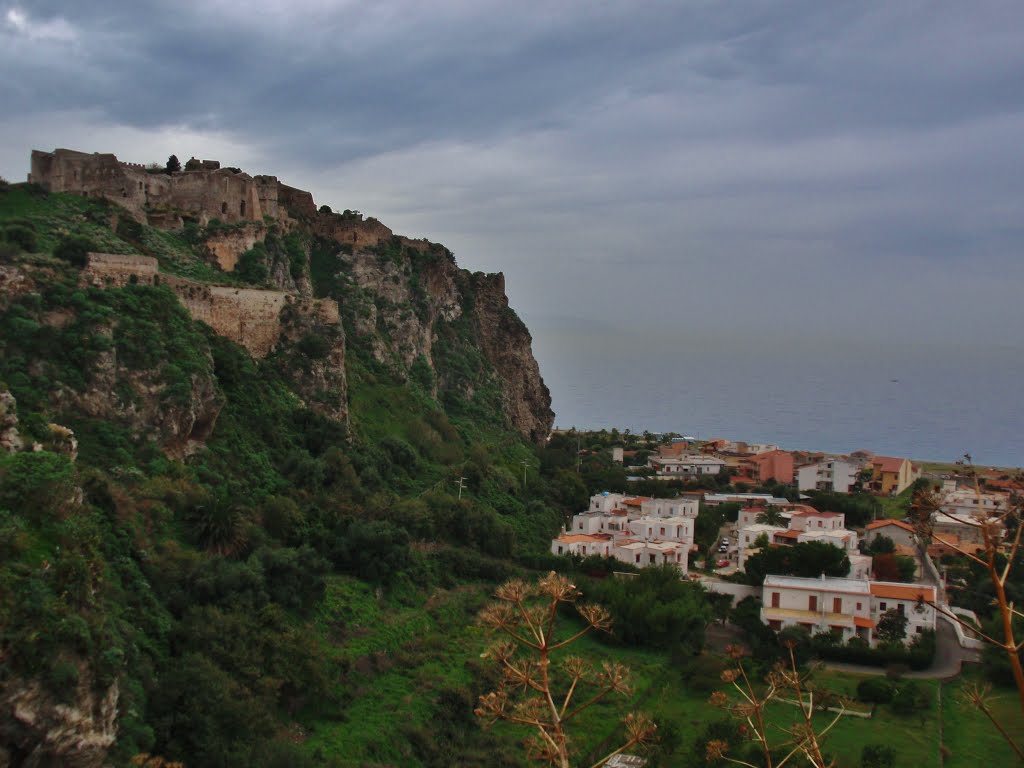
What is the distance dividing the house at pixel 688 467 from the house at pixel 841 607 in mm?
25297

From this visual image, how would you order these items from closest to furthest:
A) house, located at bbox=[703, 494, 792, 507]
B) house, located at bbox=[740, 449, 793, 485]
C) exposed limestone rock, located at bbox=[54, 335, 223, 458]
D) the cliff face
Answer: exposed limestone rock, located at bbox=[54, 335, 223, 458] < the cliff face < house, located at bbox=[703, 494, 792, 507] < house, located at bbox=[740, 449, 793, 485]

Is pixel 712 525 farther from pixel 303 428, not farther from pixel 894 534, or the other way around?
pixel 303 428

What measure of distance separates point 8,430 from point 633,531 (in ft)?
79.6

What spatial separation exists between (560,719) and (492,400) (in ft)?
142

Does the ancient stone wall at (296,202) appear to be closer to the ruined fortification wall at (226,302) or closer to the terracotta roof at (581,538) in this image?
the ruined fortification wall at (226,302)

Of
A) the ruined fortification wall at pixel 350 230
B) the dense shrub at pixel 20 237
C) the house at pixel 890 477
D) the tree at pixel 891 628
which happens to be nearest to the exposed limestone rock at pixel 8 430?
the dense shrub at pixel 20 237

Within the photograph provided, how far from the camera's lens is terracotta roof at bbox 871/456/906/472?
50812 millimetres

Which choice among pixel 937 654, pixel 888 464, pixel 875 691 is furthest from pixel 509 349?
pixel 875 691

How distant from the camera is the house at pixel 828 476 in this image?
49.6 meters

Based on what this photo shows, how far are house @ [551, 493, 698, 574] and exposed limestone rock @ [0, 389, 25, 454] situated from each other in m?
20.3

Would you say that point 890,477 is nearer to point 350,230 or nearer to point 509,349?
point 509,349

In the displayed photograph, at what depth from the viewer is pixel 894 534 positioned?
3588 centimetres

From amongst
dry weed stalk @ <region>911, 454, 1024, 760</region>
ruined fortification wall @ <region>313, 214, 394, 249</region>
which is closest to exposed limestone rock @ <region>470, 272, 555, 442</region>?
ruined fortification wall @ <region>313, 214, 394, 249</region>

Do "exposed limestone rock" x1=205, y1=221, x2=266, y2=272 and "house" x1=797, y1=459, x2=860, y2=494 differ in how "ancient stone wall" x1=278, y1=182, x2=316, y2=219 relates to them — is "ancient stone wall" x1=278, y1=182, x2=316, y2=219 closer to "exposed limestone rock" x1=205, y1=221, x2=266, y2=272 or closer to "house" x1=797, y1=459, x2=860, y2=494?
"exposed limestone rock" x1=205, y1=221, x2=266, y2=272
